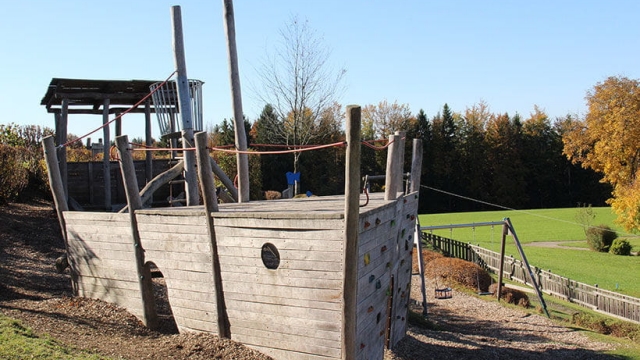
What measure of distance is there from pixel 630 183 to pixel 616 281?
49.5 ft

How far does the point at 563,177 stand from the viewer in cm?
5884

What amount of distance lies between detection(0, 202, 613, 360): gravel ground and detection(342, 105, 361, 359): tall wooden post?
1392 millimetres

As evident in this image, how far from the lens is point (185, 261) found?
27.8ft

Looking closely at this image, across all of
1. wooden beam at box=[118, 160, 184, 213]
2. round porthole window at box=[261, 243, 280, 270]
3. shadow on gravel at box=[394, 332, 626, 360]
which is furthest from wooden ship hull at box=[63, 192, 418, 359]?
shadow on gravel at box=[394, 332, 626, 360]

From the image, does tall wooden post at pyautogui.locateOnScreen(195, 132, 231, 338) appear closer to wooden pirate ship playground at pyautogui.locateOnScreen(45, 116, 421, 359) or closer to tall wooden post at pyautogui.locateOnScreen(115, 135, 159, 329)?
wooden pirate ship playground at pyautogui.locateOnScreen(45, 116, 421, 359)

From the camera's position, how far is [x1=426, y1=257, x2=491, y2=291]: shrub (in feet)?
62.7

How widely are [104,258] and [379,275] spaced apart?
4395 millimetres

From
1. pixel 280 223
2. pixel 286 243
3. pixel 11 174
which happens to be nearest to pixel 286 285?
pixel 286 243

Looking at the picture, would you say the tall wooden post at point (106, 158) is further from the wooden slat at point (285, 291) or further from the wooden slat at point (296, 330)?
the wooden slat at point (296, 330)

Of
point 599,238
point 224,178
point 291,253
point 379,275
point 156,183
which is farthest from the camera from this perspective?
point 599,238

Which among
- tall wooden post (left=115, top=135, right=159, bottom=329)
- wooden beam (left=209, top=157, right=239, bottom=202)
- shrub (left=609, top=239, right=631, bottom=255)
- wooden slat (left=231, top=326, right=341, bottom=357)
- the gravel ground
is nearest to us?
wooden slat (left=231, top=326, right=341, bottom=357)

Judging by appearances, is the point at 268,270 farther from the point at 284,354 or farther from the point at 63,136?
the point at 63,136

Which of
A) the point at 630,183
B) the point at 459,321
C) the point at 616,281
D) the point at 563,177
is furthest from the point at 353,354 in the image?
the point at 563,177

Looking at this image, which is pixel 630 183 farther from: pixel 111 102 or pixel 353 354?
pixel 353 354
